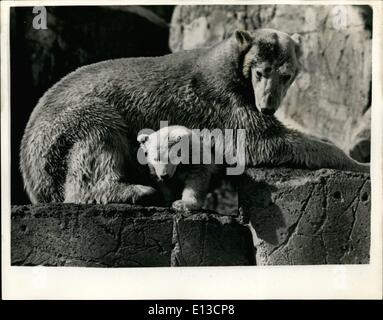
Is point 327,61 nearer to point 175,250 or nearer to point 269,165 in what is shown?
point 269,165

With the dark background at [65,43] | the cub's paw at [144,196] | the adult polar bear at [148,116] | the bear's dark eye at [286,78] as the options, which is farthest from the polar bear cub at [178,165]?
the dark background at [65,43]

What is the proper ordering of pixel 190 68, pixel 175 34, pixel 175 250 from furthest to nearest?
pixel 175 34 → pixel 190 68 → pixel 175 250

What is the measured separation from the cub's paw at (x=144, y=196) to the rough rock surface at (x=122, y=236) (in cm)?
13

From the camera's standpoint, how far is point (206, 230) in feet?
31.9

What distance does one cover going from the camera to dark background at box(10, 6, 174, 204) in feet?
34.7

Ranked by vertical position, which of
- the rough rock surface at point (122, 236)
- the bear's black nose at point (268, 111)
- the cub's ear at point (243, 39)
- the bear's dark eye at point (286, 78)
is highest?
the cub's ear at point (243, 39)

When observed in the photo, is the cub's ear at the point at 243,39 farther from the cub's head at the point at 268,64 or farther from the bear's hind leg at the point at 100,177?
the bear's hind leg at the point at 100,177

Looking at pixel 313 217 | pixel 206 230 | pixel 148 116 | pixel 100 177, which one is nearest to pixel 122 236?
pixel 100 177

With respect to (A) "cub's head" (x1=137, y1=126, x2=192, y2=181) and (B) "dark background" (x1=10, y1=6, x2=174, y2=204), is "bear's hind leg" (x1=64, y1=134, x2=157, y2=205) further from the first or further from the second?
(B) "dark background" (x1=10, y1=6, x2=174, y2=204)

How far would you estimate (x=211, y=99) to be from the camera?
10312mm

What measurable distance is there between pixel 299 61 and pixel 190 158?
1.89 m

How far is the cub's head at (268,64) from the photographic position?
32.6ft

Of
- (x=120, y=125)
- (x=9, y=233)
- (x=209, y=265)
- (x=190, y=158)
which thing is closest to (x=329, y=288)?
(x=209, y=265)

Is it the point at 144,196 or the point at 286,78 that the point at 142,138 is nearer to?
the point at 144,196
